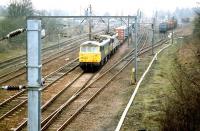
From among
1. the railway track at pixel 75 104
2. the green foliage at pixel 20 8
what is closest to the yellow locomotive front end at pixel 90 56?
the railway track at pixel 75 104

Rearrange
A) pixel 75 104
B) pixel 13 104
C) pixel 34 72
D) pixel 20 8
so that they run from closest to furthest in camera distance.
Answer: pixel 34 72 < pixel 13 104 < pixel 75 104 < pixel 20 8

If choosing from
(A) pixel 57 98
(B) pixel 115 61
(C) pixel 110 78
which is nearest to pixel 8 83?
(A) pixel 57 98

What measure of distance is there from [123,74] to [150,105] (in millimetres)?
11108

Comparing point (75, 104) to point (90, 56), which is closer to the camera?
point (75, 104)

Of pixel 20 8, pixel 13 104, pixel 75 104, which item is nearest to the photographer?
pixel 13 104

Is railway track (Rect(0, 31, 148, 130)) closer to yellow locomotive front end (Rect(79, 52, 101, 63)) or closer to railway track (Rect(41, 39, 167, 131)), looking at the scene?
railway track (Rect(41, 39, 167, 131))

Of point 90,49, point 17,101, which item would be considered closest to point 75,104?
point 17,101

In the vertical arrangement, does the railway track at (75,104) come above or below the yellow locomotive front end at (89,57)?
below

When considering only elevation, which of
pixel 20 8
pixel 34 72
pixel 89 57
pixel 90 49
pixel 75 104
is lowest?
pixel 75 104

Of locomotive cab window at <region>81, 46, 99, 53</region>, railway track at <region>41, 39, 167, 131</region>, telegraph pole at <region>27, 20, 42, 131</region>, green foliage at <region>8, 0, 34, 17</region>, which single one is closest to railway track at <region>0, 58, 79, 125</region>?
railway track at <region>41, 39, 167, 131</region>

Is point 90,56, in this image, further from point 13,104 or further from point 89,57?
point 13,104

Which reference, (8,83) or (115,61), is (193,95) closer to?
(8,83)

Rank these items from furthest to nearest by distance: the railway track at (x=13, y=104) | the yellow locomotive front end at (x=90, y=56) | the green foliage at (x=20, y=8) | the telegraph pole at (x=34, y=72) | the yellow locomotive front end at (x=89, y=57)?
the green foliage at (x=20, y=8)
the yellow locomotive front end at (x=89, y=57)
the yellow locomotive front end at (x=90, y=56)
the railway track at (x=13, y=104)
the telegraph pole at (x=34, y=72)

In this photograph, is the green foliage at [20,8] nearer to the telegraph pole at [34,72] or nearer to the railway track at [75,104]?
the railway track at [75,104]
